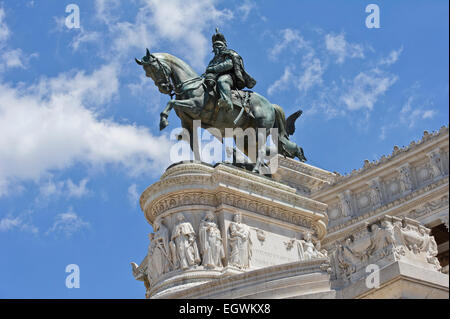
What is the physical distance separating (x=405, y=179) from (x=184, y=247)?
104ft

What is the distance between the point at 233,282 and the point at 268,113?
8004 mm

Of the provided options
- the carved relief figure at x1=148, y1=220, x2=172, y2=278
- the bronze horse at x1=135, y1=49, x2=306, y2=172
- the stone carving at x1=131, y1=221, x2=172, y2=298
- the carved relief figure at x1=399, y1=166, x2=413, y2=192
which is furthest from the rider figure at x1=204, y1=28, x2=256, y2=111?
the carved relief figure at x1=399, y1=166, x2=413, y2=192

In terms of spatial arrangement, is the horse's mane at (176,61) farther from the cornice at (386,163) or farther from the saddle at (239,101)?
the cornice at (386,163)

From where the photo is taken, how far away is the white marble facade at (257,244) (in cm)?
1335

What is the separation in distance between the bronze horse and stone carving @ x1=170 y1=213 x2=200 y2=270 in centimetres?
320

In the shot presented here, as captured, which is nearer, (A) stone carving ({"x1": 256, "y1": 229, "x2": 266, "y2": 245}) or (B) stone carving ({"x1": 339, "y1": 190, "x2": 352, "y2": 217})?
(A) stone carving ({"x1": 256, "y1": 229, "x2": 266, "y2": 245})

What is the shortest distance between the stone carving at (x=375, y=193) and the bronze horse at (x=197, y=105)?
2701 centimetres

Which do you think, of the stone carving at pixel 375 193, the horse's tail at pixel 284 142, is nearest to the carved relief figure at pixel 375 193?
the stone carving at pixel 375 193

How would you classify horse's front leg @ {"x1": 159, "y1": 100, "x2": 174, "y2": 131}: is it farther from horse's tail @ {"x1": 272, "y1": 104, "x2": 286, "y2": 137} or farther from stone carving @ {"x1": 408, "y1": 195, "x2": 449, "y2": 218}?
stone carving @ {"x1": 408, "y1": 195, "x2": 449, "y2": 218}

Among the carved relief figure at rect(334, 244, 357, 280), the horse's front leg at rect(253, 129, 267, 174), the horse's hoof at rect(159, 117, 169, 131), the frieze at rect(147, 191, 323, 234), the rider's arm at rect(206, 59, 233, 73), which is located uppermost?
the rider's arm at rect(206, 59, 233, 73)

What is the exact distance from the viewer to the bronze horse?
2255cm

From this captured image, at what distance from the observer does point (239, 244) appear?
63.8 feet
